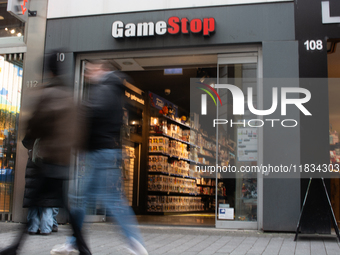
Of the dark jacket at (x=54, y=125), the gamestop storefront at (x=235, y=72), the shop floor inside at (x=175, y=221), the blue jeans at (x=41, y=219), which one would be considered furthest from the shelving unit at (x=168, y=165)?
the dark jacket at (x=54, y=125)

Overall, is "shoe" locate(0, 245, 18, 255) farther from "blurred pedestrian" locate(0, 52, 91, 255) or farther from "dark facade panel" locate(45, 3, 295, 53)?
"dark facade panel" locate(45, 3, 295, 53)

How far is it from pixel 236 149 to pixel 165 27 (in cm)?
266

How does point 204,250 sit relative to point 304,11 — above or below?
below

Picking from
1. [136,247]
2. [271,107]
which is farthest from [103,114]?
[271,107]

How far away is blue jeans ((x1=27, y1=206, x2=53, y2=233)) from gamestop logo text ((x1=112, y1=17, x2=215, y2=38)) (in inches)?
141

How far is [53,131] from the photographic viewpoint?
11.1 ft

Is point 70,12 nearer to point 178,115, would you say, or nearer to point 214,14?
point 214,14

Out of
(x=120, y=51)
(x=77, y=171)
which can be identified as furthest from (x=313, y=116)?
(x=77, y=171)

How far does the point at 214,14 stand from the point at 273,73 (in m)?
1.56

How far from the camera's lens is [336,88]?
34.3ft

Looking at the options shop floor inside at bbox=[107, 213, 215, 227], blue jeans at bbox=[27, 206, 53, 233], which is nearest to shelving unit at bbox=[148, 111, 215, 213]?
shop floor inside at bbox=[107, 213, 215, 227]

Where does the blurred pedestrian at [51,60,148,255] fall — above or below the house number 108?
below

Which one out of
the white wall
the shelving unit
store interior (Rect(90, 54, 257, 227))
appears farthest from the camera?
the shelving unit

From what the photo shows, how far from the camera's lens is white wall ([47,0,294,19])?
7.33 meters
